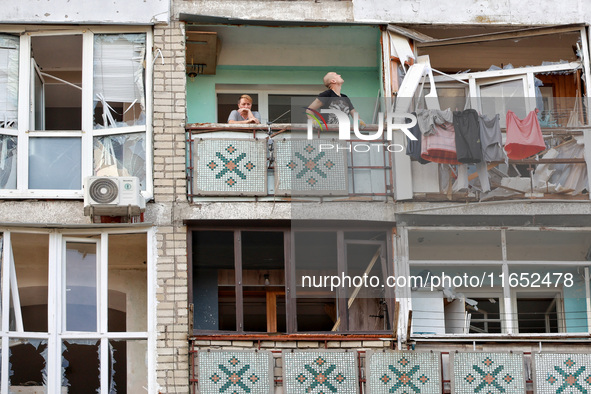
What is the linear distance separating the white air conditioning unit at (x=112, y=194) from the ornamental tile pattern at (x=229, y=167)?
913 millimetres

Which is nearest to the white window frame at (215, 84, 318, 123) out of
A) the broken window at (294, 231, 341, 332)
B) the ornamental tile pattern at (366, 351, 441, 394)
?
the broken window at (294, 231, 341, 332)

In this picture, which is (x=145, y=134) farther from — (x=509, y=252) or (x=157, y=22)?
(x=509, y=252)

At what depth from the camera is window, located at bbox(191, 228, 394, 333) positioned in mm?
15812

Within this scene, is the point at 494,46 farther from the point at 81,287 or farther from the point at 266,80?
the point at 81,287

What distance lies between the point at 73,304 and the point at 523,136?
5.89m

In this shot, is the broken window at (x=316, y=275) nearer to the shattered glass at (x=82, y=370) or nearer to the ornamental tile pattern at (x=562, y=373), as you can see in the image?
the ornamental tile pattern at (x=562, y=373)

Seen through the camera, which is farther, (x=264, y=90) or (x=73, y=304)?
(x=264, y=90)

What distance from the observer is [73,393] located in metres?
16.7

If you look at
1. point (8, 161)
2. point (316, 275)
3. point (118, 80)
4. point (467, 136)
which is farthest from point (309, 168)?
point (8, 161)

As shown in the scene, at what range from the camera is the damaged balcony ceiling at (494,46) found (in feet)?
55.2

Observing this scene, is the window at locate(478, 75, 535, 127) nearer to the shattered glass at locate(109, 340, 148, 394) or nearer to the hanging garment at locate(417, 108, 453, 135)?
the hanging garment at locate(417, 108, 453, 135)

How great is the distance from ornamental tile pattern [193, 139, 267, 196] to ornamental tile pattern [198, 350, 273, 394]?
2.05 metres

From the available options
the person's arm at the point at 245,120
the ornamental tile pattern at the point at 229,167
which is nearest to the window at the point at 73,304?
the ornamental tile pattern at the point at 229,167

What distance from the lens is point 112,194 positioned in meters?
15.1
